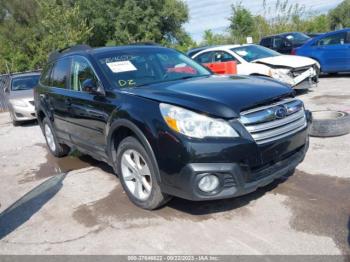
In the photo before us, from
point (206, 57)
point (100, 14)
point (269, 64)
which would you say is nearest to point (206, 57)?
point (206, 57)

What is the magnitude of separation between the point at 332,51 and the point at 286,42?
4.04m

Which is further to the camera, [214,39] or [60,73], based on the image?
[214,39]

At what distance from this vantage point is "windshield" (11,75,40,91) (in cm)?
1189

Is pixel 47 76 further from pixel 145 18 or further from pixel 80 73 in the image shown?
pixel 145 18

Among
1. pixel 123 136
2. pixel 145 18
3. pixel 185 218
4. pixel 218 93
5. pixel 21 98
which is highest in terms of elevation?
pixel 145 18

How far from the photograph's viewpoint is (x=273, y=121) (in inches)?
140

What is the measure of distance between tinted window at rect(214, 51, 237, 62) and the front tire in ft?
23.0

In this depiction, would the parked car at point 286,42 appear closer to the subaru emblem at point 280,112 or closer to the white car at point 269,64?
the white car at point 269,64

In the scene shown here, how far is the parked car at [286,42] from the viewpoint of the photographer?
52.2ft

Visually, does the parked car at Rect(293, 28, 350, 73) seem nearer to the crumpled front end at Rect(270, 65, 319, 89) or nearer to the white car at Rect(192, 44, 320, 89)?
the white car at Rect(192, 44, 320, 89)

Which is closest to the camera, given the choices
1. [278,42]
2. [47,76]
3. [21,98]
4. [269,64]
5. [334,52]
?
[47,76]

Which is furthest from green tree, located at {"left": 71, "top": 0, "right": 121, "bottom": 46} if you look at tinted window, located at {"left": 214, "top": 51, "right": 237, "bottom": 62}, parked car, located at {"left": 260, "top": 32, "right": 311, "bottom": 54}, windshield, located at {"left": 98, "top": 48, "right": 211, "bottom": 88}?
windshield, located at {"left": 98, "top": 48, "right": 211, "bottom": 88}

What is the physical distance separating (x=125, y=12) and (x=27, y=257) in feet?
110

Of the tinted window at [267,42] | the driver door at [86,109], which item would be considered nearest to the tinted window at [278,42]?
the tinted window at [267,42]
